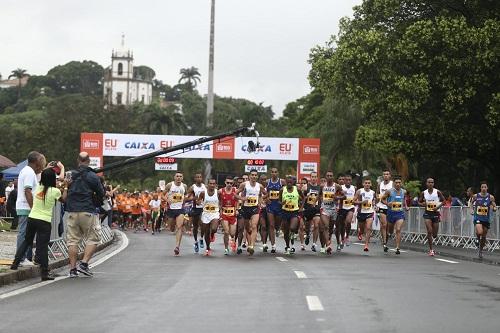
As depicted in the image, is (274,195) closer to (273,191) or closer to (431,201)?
(273,191)

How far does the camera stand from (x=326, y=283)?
1384 centimetres

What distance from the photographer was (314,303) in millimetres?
11148

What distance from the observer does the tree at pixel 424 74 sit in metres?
31.9

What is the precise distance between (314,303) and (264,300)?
2.50 ft

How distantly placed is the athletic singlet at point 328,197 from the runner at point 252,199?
1.90 m

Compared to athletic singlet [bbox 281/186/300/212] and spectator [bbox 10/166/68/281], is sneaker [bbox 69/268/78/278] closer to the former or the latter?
spectator [bbox 10/166/68/281]

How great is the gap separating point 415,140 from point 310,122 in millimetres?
50070

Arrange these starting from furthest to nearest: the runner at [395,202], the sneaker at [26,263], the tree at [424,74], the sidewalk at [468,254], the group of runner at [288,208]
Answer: the tree at [424,74]
the runner at [395,202]
the group of runner at [288,208]
the sidewalk at [468,254]
the sneaker at [26,263]

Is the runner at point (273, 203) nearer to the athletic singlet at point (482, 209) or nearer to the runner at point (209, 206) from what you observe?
the runner at point (209, 206)

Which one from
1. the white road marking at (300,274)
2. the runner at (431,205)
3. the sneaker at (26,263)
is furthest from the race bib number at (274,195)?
the sneaker at (26,263)

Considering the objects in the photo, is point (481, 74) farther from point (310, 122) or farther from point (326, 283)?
point (310, 122)

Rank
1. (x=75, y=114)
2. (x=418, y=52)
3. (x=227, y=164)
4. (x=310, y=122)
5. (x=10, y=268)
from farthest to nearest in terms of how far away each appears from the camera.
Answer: (x=75, y=114)
(x=310, y=122)
(x=227, y=164)
(x=418, y=52)
(x=10, y=268)

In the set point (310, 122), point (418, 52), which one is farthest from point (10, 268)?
point (310, 122)

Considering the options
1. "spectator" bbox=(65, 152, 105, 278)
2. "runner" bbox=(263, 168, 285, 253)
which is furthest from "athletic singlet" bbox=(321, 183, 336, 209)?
"spectator" bbox=(65, 152, 105, 278)
